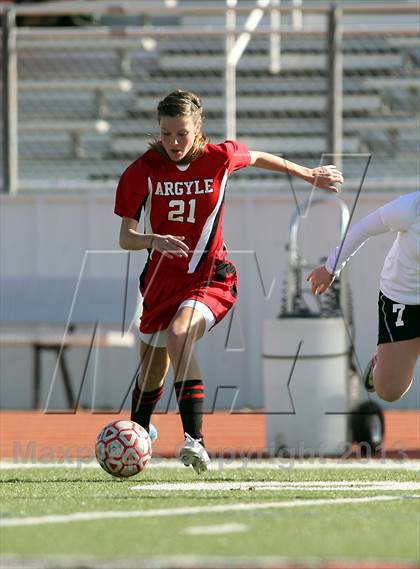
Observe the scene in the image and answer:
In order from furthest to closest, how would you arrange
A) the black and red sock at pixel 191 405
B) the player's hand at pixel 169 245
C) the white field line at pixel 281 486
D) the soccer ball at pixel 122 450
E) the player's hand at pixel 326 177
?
the player's hand at pixel 326 177 < the black and red sock at pixel 191 405 < the soccer ball at pixel 122 450 < the player's hand at pixel 169 245 < the white field line at pixel 281 486

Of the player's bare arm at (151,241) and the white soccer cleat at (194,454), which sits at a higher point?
the player's bare arm at (151,241)

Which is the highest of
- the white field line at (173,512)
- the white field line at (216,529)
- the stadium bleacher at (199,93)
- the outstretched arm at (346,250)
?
the stadium bleacher at (199,93)

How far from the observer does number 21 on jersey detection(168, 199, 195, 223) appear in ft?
21.5

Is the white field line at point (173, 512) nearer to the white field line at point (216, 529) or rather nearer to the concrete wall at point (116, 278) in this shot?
the white field line at point (216, 529)

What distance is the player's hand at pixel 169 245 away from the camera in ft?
19.9

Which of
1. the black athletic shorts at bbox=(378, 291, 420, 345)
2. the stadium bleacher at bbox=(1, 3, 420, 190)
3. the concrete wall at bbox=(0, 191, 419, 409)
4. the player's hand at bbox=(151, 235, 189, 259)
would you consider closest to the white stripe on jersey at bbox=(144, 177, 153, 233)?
the player's hand at bbox=(151, 235, 189, 259)

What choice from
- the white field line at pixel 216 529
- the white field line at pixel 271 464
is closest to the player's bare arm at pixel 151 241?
the white field line at pixel 271 464

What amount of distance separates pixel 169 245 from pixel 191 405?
86 centimetres

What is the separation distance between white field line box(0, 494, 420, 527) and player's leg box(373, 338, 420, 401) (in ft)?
3.98

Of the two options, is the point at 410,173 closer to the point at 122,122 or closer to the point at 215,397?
the point at 215,397

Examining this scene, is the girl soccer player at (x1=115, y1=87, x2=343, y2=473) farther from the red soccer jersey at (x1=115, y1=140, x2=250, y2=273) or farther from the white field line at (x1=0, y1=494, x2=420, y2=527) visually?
the white field line at (x1=0, y1=494, x2=420, y2=527)

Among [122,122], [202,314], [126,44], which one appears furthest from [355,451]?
[122,122]

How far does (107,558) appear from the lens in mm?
3709

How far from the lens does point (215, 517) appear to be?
4598 mm
